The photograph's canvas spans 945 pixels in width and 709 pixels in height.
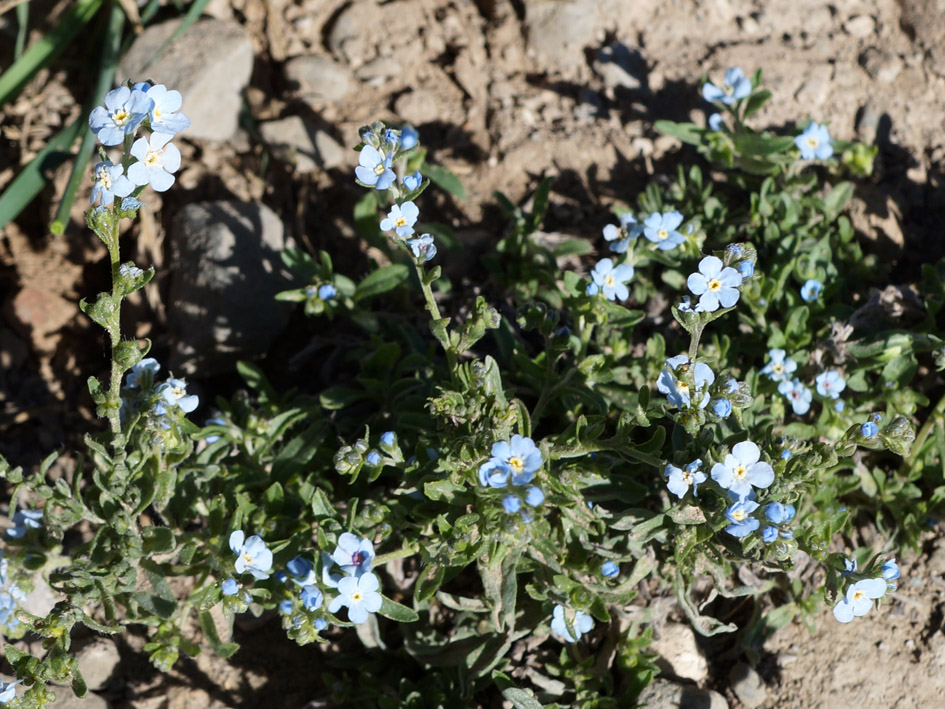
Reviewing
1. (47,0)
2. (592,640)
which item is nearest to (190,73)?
(47,0)

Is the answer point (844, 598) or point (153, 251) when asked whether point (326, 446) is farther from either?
point (844, 598)

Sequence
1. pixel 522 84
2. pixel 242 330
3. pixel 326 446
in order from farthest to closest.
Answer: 1. pixel 522 84
2. pixel 242 330
3. pixel 326 446

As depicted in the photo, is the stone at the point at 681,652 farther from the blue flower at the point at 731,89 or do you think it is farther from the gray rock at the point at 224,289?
the blue flower at the point at 731,89

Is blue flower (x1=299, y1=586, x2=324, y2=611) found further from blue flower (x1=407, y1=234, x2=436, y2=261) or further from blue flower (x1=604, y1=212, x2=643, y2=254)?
blue flower (x1=604, y1=212, x2=643, y2=254)

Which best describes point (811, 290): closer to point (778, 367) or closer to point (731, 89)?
point (778, 367)

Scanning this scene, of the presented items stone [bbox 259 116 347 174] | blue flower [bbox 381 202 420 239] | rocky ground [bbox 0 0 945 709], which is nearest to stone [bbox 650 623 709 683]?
blue flower [bbox 381 202 420 239]

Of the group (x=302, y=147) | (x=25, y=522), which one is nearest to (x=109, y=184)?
(x=25, y=522)
